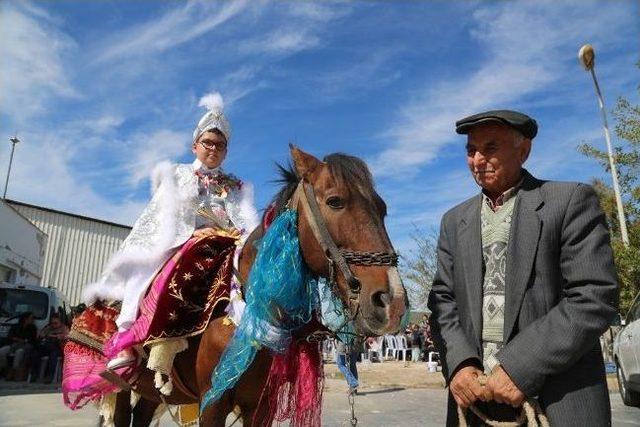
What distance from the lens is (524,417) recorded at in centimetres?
200

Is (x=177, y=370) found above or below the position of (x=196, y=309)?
below

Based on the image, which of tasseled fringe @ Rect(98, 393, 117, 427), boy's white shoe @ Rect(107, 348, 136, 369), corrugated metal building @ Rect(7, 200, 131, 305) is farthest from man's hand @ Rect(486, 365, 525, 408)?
corrugated metal building @ Rect(7, 200, 131, 305)

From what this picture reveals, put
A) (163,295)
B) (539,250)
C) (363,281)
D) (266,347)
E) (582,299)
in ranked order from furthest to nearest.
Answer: (163,295)
(266,347)
(363,281)
(539,250)
(582,299)

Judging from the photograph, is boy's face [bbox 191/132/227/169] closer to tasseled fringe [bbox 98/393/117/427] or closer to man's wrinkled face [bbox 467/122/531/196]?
tasseled fringe [bbox 98/393/117/427]

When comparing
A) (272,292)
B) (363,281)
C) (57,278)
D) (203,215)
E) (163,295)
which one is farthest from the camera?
(57,278)

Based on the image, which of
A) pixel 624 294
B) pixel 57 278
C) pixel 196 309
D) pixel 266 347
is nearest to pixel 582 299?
pixel 266 347

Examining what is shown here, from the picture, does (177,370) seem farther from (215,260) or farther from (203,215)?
(203,215)

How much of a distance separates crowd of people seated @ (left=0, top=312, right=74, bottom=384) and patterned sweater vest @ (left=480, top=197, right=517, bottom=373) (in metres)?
12.1

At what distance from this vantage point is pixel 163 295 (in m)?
3.50

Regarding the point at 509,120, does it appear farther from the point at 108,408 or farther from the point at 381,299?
the point at 108,408

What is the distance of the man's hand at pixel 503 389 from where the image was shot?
1.94m

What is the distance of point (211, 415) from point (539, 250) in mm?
2086

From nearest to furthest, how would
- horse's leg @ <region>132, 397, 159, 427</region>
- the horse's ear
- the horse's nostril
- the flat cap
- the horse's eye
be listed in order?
the flat cap < the horse's nostril < the horse's eye < the horse's ear < horse's leg @ <region>132, 397, 159, 427</region>

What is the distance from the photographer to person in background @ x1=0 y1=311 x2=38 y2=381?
12.1m
